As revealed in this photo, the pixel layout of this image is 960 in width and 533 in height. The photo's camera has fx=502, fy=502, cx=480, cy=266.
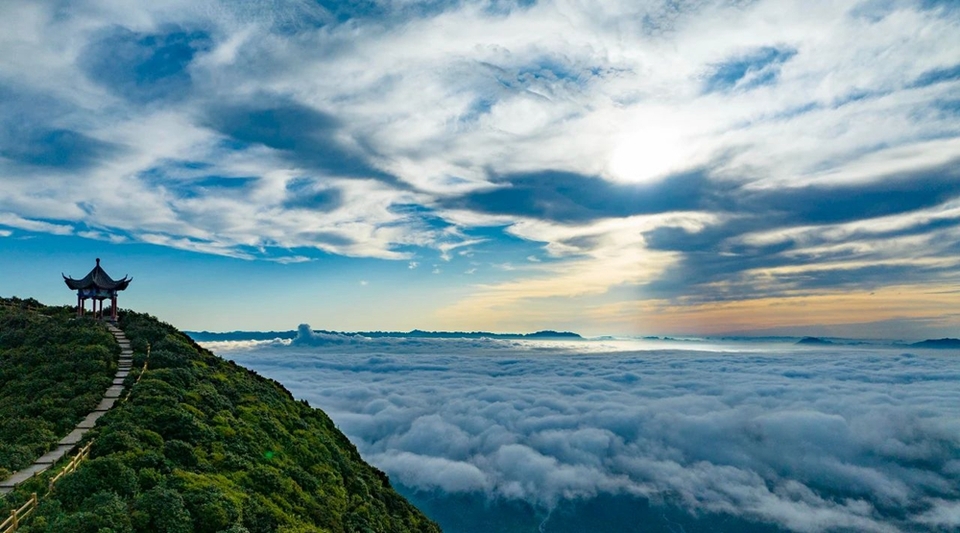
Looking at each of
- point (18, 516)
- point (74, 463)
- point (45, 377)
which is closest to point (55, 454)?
point (74, 463)

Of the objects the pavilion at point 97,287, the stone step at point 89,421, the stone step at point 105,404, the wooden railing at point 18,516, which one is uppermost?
the pavilion at point 97,287

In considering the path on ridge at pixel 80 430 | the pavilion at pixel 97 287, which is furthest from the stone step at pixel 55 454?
the pavilion at pixel 97 287

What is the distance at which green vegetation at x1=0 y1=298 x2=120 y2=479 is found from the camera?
27703 millimetres

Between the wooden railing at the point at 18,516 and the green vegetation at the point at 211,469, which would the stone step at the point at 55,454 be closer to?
the green vegetation at the point at 211,469

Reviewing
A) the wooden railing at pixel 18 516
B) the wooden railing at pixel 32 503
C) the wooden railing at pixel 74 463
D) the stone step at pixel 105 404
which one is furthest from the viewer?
the stone step at pixel 105 404

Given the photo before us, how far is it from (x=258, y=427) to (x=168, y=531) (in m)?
15.3

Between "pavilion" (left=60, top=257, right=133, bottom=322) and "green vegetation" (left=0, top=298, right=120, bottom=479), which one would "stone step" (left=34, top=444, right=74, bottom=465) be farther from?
"pavilion" (left=60, top=257, right=133, bottom=322)

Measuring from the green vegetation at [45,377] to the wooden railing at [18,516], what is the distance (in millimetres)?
6270

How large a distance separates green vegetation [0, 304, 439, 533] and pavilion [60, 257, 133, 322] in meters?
11.7

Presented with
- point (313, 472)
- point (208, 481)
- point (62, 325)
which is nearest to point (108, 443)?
point (208, 481)

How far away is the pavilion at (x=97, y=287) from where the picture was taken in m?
53.7

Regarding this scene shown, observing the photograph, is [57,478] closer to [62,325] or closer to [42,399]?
[42,399]

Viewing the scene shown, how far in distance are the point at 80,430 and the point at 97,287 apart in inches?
1223

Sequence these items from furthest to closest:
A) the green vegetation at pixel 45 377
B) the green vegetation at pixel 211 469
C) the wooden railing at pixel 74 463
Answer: the green vegetation at pixel 45 377 < the wooden railing at pixel 74 463 < the green vegetation at pixel 211 469
